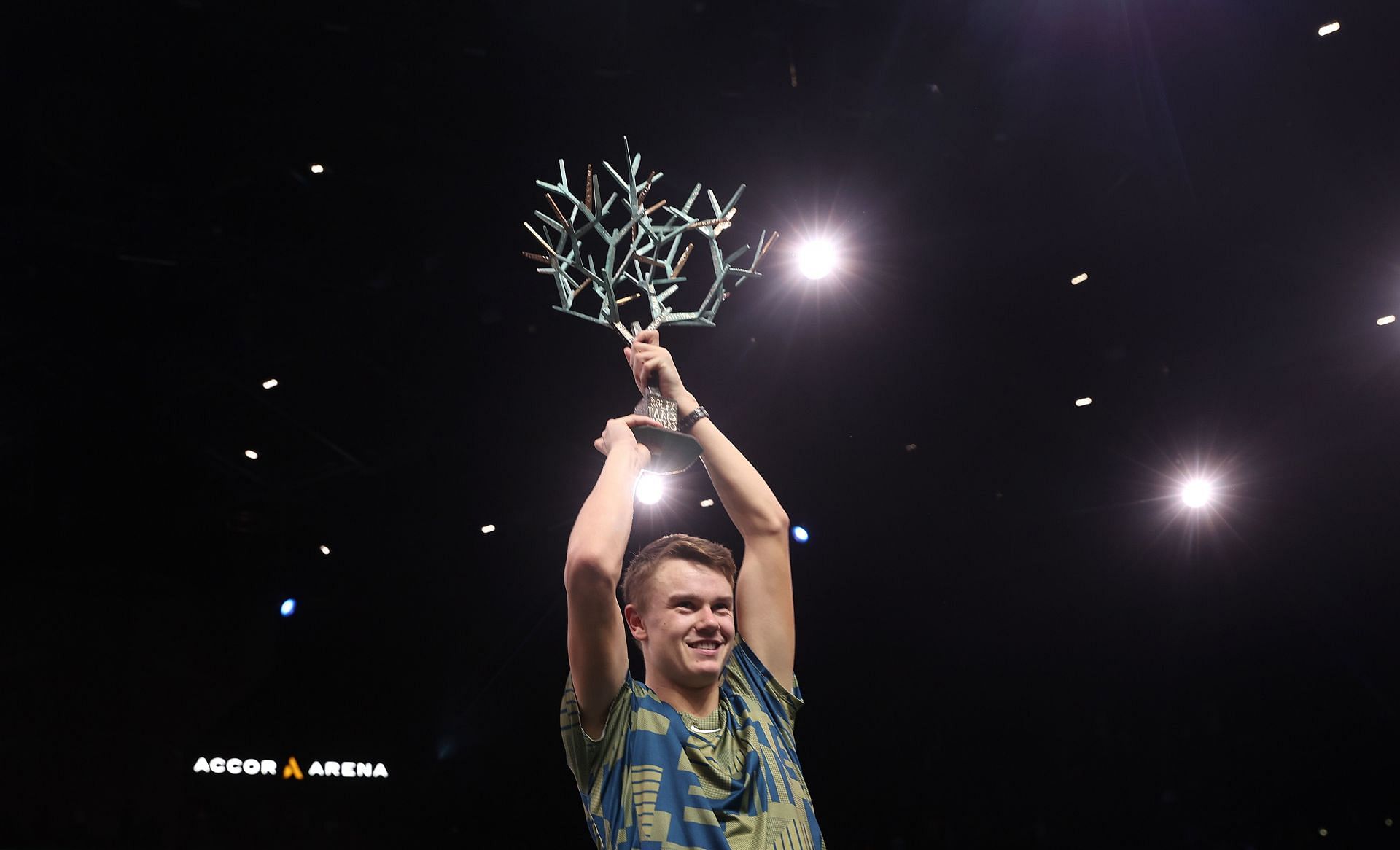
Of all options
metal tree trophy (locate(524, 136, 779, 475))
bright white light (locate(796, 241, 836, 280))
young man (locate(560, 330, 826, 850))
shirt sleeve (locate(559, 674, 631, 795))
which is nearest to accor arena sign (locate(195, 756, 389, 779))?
bright white light (locate(796, 241, 836, 280))

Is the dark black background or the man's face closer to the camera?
the man's face

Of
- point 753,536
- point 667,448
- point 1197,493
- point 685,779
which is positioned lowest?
point 685,779

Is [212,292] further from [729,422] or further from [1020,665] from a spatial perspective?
[1020,665]

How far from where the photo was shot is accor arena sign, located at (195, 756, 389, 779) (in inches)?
221

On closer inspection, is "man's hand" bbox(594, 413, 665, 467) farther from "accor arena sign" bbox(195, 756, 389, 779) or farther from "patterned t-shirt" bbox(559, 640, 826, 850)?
"accor arena sign" bbox(195, 756, 389, 779)

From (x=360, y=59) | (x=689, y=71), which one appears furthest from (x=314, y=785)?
(x=689, y=71)

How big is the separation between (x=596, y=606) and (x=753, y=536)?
0.46 m

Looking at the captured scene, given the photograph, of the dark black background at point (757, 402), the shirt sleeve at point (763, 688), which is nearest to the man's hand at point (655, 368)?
the shirt sleeve at point (763, 688)

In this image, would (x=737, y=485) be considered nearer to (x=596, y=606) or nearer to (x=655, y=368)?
(x=655, y=368)

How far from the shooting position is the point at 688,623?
1528 mm

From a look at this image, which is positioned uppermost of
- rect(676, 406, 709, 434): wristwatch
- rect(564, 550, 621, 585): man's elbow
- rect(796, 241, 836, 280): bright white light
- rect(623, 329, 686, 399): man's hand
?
rect(796, 241, 836, 280): bright white light

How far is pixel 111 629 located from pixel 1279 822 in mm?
7144

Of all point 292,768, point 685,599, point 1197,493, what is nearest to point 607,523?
point 685,599

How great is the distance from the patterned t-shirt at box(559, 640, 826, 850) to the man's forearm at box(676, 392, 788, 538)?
0.35m
